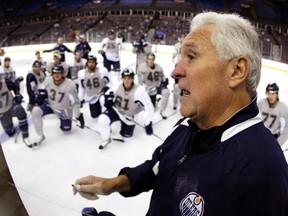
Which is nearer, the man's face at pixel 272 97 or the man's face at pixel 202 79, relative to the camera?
the man's face at pixel 202 79

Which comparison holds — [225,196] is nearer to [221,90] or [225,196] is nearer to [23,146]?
[221,90]

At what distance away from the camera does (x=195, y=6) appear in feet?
46.4

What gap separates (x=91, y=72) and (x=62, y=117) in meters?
0.80

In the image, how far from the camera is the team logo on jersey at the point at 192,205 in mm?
703

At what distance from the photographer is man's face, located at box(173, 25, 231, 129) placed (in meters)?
0.74

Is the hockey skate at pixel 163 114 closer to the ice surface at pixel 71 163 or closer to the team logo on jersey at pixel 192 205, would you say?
the ice surface at pixel 71 163

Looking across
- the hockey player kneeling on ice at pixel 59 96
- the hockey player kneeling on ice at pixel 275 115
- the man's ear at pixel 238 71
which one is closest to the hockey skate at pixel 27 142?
the hockey player kneeling on ice at pixel 59 96

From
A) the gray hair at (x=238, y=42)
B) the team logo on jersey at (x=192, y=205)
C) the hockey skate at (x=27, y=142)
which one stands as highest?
the gray hair at (x=238, y=42)

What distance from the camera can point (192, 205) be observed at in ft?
2.37

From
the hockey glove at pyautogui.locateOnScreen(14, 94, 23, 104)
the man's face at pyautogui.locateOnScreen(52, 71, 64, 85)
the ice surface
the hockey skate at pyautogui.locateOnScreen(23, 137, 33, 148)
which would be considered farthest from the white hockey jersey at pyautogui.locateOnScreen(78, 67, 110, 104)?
the hockey skate at pyautogui.locateOnScreen(23, 137, 33, 148)

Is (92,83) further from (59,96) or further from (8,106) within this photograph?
(8,106)

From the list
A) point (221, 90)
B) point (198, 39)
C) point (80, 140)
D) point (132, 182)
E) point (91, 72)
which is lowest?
point (80, 140)

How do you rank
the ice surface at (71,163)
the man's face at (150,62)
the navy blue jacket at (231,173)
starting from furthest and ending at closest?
the man's face at (150,62) → the ice surface at (71,163) → the navy blue jacket at (231,173)

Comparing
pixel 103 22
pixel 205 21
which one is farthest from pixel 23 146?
pixel 103 22
